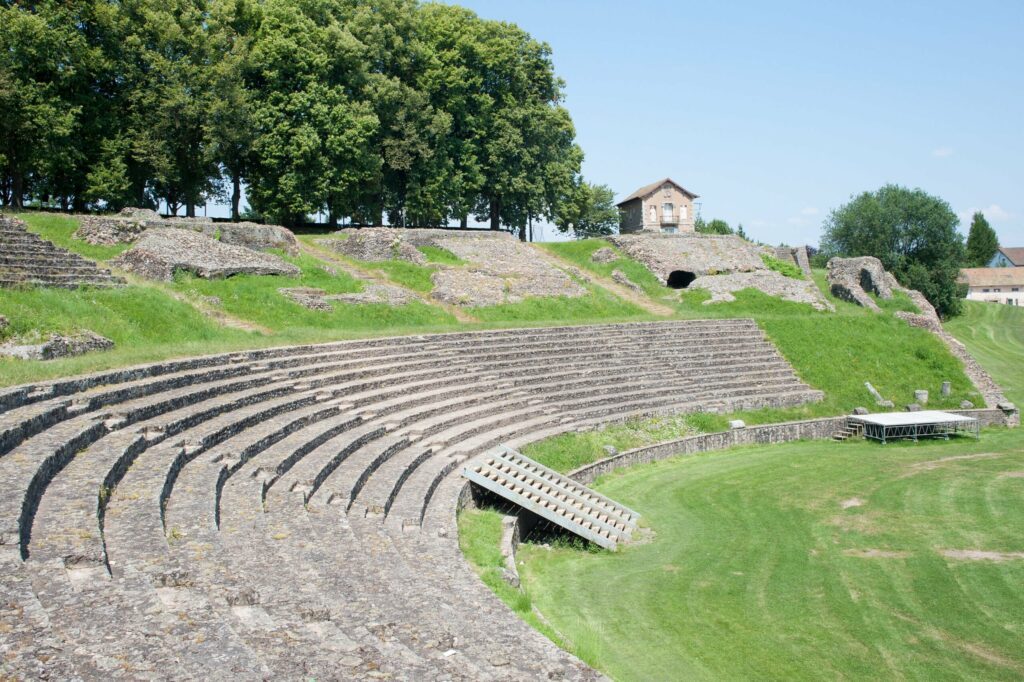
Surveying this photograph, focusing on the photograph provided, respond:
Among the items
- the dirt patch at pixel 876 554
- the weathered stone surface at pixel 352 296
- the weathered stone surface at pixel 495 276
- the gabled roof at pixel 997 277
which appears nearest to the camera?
the dirt patch at pixel 876 554

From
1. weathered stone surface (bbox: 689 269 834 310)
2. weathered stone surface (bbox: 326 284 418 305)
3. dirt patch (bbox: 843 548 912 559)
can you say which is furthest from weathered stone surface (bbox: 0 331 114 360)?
weathered stone surface (bbox: 689 269 834 310)

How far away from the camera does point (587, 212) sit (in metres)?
50.8

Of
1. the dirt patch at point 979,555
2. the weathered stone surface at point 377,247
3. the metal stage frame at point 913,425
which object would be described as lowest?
the dirt patch at point 979,555

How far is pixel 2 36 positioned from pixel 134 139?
5918 millimetres

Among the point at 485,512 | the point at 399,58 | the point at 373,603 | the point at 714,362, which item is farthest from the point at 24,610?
the point at 399,58

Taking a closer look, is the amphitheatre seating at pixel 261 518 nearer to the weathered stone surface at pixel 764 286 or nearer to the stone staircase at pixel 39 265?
the stone staircase at pixel 39 265

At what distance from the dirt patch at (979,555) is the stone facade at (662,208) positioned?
39.7 m

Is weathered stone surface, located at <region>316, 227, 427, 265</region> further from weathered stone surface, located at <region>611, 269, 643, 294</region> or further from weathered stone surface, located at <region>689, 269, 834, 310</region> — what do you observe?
weathered stone surface, located at <region>689, 269, 834, 310</region>

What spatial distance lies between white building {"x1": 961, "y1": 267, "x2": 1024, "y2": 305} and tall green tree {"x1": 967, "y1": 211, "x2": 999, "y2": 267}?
Result: 14257 millimetres

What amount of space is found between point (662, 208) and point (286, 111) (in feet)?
85.2

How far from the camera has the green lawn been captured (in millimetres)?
9039

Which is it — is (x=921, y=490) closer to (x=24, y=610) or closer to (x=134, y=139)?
(x=24, y=610)

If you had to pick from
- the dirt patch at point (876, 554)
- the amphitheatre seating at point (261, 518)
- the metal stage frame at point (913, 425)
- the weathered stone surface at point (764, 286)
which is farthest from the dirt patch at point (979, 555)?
the weathered stone surface at point (764, 286)

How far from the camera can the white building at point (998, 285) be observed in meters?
77.9
